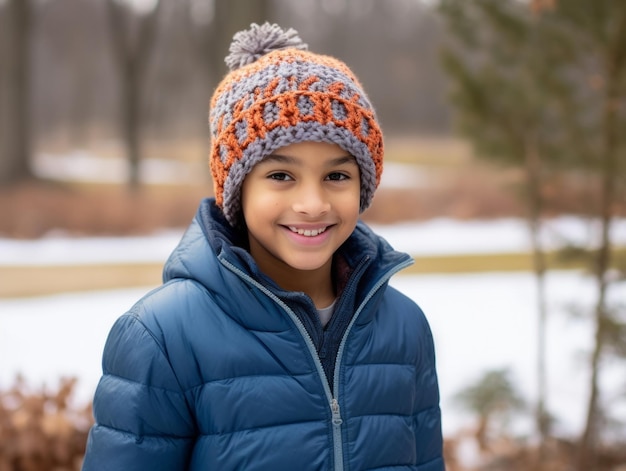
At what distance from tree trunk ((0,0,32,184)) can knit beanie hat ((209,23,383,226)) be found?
9001mm

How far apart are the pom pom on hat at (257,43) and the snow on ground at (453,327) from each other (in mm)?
2528

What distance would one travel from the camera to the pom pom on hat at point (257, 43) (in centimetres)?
183

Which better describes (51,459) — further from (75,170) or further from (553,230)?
(75,170)

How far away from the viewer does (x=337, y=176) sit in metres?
1.66

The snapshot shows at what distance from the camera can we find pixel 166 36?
13281mm

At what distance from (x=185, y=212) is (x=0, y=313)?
3.53 metres

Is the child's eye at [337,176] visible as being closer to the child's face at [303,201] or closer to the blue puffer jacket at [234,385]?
the child's face at [303,201]

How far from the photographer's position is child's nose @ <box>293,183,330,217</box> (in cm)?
158

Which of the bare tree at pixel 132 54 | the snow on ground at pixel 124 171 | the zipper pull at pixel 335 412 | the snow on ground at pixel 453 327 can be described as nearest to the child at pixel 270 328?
the zipper pull at pixel 335 412

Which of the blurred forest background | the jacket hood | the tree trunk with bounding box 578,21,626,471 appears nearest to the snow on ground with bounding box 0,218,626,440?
the tree trunk with bounding box 578,21,626,471

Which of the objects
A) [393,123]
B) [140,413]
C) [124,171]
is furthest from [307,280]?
[393,123]

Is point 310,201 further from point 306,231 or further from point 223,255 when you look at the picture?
point 223,255

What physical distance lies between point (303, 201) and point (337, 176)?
0.12 meters

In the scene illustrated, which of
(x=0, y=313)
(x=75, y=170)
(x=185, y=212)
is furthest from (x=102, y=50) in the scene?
(x=0, y=313)
